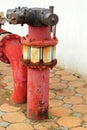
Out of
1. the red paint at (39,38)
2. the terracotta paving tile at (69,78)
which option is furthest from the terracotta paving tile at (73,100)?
the red paint at (39,38)

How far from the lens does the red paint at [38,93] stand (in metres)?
2.82

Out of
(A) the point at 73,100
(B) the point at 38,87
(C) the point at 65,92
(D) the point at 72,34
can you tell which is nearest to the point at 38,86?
(B) the point at 38,87

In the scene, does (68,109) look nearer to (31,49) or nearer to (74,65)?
(31,49)

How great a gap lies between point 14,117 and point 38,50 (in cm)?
76

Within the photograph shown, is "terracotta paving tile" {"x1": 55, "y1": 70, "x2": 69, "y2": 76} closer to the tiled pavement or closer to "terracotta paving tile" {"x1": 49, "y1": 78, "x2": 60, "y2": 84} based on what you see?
the tiled pavement

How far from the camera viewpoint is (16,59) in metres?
3.20

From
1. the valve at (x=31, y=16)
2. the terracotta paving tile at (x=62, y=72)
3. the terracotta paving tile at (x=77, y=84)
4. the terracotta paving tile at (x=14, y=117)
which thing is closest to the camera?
the valve at (x=31, y=16)

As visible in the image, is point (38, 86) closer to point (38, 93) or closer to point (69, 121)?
point (38, 93)

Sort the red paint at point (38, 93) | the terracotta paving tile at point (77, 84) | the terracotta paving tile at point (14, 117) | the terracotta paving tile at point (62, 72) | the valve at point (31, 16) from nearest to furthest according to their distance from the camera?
the valve at point (31, 16), the red paint at point (38, 93), the terracotta paving tile at point (14, 117), the terracotta paving tile at point (77, 84), the terracotta paving tile at point (62, 72)

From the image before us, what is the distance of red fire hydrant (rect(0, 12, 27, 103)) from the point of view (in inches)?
126

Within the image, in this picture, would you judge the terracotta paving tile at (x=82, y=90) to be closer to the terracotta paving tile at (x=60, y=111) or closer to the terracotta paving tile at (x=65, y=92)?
the terracotta paving tile at (x=65, y=92)

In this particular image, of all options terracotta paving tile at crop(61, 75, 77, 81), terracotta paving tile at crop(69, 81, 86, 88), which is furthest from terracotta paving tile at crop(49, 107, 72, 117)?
terracotta paving tile at crop(61, 75, 77, 81)

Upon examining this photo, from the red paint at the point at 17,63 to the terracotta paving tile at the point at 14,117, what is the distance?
247 millimetres

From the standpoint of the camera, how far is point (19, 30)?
5316 millimetres
